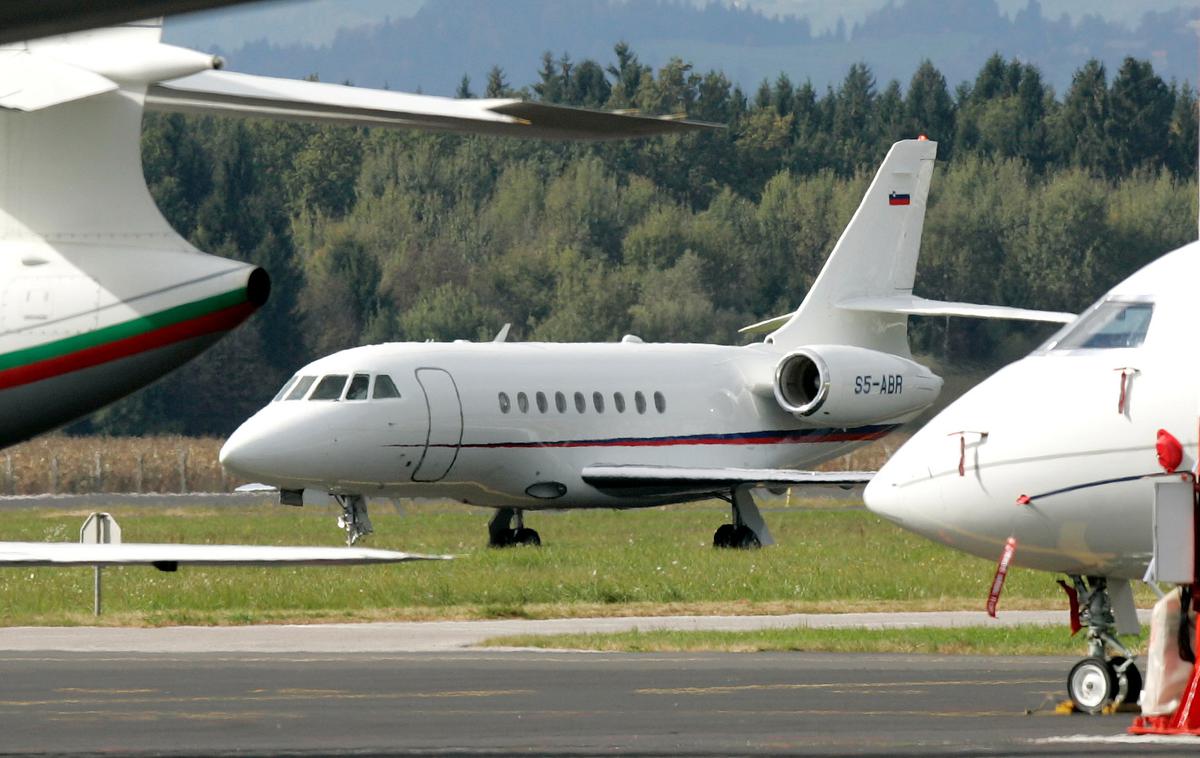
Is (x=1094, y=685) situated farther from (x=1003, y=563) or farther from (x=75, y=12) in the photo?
(x=75, y=12)

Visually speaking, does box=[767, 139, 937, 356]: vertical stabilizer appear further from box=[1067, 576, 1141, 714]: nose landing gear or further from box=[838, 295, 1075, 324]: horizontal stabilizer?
box=[1067, 576, 1141, 714]: nose landing gear

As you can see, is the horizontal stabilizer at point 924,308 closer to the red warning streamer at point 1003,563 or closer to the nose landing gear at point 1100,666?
the nose landing gear at point 1100,666

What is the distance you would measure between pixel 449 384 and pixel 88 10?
27.3 m

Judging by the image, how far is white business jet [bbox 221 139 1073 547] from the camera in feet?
108

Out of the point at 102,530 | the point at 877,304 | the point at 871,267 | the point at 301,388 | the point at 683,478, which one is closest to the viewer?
the point at 102,530

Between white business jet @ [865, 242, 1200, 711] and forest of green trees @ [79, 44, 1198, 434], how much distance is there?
38.9 m

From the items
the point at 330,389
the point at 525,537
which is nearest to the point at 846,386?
the point at 525,537

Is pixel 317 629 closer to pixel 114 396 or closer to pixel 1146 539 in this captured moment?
pixel 114 396

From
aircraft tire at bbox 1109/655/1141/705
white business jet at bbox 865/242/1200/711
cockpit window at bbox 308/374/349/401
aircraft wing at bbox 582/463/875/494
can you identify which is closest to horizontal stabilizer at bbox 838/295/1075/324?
aircraft wing at bbox 582/463/875/494

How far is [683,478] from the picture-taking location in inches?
1366

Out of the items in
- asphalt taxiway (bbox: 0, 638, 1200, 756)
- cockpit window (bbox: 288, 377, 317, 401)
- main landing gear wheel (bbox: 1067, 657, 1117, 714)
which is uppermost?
main landing gear wheel (bbox: 1067, 657, 1117, 714)

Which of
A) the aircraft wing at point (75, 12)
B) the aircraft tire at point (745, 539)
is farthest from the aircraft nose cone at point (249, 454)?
the aircraft wing at point (75, 12)

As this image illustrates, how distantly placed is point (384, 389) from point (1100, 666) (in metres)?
20.6

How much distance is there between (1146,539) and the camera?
12875 millimetres
